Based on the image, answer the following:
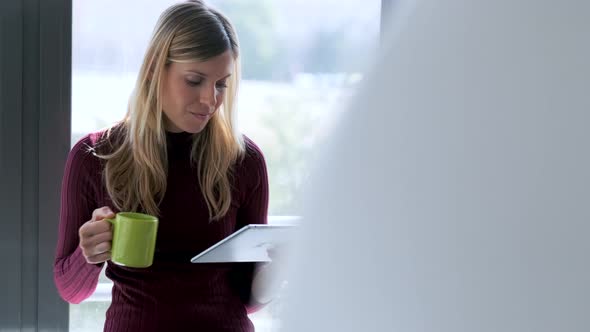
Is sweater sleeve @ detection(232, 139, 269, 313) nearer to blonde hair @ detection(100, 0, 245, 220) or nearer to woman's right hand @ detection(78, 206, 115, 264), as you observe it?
blonde hair @ detection(100, 0, 245, 220)

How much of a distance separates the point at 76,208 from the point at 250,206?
0.40 m

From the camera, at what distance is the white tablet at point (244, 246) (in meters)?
1.23

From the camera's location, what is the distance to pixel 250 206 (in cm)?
167

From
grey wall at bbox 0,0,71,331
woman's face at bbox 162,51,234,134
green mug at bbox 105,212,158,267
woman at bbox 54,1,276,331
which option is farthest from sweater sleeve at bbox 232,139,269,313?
grey wall at bbox 0,0,71,331

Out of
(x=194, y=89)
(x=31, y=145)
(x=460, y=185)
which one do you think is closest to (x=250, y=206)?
(x=194, y=89)

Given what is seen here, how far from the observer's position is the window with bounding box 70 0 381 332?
1.72m

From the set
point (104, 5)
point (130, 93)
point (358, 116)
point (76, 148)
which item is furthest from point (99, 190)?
point (358, 116)

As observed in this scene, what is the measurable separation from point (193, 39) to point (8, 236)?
26.6 inches

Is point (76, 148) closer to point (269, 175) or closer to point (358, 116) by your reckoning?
point (269, 175)

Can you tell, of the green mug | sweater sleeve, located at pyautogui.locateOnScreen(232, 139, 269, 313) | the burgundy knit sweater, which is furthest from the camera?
sweater sleeve, located at pyautogui.locateOnScreen(232, 139, 269, 313)

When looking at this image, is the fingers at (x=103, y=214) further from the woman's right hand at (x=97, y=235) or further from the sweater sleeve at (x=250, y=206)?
the sweater sleeve at (x=250, y=206)

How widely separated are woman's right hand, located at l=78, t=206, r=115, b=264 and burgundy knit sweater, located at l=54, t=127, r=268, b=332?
0.09 meters

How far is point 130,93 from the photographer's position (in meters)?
1.73

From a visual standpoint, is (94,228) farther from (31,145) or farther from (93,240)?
(31,145)
